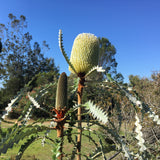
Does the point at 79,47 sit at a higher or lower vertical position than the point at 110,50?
lower

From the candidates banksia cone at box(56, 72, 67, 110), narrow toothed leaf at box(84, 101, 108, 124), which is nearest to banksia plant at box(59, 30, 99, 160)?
banksia cone at box(56, 72, 67, 110)

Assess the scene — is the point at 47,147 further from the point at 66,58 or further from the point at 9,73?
the point at 9,73

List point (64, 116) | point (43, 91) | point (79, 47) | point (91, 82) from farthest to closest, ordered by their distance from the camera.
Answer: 1. point (79, 47)
2. point (91, 82)
3. point (43, 91)
4. point (64, 116)

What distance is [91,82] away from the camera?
0.97 meters

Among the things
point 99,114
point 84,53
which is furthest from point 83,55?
point 99,114

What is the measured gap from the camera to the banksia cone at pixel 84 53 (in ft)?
3.34

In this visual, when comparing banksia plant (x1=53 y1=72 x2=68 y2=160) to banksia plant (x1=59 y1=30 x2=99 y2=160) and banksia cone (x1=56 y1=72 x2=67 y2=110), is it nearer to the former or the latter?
banksia cone (x1=56 y1=72 x2=67 y2=110)

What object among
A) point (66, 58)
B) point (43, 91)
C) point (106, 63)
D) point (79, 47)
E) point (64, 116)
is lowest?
point (64, 116)

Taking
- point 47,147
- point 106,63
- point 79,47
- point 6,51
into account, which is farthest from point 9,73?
point 79,47

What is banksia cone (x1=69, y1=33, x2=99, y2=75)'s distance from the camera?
1020 mm

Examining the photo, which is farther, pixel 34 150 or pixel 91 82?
pixel 34 150

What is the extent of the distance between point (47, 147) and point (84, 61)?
411 cm

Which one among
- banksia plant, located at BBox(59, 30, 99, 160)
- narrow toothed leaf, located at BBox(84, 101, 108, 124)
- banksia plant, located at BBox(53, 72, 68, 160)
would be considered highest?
banksia plant, located at BBox(59, 30, 99, 160)

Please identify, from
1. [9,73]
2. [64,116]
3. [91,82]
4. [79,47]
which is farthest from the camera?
[9,73]
